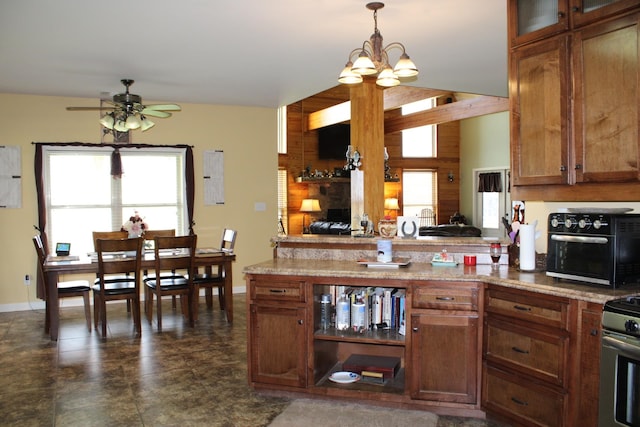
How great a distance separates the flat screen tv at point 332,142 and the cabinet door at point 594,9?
981 centimetres

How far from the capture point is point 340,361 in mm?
3861

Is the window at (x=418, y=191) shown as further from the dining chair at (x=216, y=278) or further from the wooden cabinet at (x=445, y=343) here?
the wooden cabinet at (x=445, y=343)

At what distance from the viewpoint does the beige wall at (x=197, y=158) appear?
21.1 ft

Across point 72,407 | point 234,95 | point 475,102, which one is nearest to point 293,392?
point 72,407

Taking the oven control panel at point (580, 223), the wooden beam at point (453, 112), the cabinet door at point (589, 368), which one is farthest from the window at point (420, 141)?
Answer: the cabinet door at point (589, 368)

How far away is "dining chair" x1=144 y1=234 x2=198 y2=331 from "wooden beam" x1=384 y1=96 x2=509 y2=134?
17.9ft

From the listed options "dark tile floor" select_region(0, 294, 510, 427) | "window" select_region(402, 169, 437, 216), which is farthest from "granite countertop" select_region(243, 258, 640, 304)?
"window" select_region(402, 169, 437, 216)

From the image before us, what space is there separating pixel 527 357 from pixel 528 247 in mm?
687

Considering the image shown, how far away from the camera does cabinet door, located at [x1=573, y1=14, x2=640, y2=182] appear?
261 cm

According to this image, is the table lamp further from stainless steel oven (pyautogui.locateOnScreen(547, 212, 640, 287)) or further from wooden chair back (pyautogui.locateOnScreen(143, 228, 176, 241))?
stainless steel oven (pyautogui.locateOnScreen(547, 212, 640, 287))

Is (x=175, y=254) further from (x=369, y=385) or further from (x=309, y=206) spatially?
(x=309, y=206)

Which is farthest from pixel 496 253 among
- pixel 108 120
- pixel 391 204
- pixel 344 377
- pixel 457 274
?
pixel 391 204

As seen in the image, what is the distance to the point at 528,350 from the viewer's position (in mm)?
2855

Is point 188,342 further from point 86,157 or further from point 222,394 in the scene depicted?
point 86,157
